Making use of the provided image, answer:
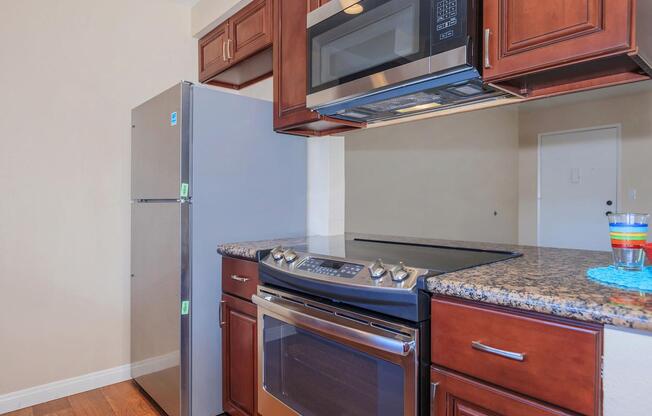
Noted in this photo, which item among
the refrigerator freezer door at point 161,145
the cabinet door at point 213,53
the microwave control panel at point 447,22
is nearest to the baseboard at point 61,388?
→ the refrigerator freezer door at point 161,145

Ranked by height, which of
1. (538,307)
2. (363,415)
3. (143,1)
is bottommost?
(363,415)

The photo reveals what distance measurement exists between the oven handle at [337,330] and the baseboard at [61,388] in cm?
142

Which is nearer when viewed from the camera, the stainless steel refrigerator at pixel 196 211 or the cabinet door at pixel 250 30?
the stainless steel refrigerator at pixel 196 211

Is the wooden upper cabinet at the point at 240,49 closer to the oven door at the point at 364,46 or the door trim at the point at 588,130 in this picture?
the oven door at the point at 364,46

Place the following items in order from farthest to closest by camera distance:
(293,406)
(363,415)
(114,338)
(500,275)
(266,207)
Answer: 1. (114,338)
2. (266,207)
3. (293,406)
4. (363,415)
5. (500,275)

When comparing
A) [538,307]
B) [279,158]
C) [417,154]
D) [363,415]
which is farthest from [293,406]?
[417,154]

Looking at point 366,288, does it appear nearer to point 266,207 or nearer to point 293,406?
point 293,406

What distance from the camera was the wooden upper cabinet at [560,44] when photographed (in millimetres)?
1000

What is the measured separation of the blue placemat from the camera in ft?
3.04

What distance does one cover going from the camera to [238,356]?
1.81 metres

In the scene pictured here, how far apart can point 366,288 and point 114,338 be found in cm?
200

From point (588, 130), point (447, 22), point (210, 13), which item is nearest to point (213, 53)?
point (210, 13)

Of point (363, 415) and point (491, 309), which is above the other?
point (491, 309)

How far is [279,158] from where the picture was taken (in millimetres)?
2168
